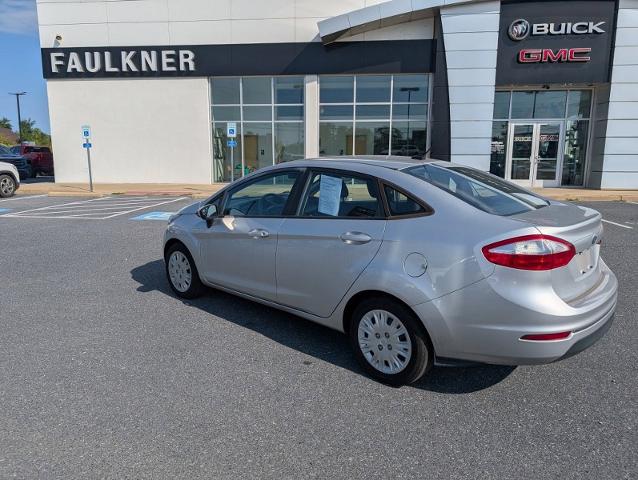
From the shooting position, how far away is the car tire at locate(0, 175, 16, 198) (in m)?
15.8

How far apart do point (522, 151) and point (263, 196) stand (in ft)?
53.7

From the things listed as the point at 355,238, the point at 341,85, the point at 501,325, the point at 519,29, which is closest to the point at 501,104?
the point at 519,29

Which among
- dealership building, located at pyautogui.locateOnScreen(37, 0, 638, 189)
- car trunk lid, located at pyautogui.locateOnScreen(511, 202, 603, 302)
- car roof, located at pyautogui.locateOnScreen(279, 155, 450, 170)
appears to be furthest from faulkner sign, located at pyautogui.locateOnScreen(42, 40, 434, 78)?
car trunk lid, located at pyautogui.locateOnScreen(511, 202, 603, 302)

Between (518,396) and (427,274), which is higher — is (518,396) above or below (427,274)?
below

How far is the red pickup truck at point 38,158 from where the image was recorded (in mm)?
27203

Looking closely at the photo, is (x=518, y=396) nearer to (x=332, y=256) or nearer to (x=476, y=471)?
(x=476, y=471)

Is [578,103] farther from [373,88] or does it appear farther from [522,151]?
[373,88]

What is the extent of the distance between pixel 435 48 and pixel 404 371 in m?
16.4

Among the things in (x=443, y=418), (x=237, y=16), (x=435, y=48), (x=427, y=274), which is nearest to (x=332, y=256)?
(x=427, y=274)

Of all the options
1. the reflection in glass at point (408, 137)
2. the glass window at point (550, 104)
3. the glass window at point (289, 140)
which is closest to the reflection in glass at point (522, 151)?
the glass window at point (550, 104)

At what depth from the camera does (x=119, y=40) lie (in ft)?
61.1

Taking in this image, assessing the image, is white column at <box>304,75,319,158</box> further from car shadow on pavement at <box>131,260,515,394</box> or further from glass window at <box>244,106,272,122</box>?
car shadow on pavement at <box>131,260,515,394</box>

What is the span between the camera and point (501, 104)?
1758 cm

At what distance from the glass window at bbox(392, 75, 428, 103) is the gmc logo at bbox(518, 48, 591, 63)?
346 centimetres
